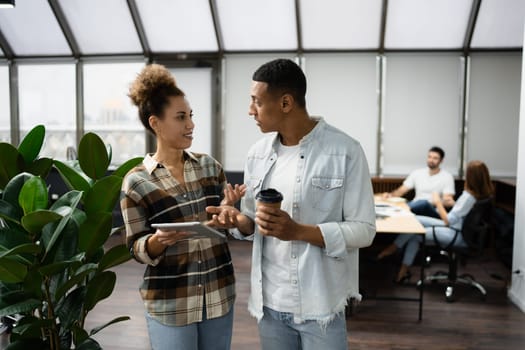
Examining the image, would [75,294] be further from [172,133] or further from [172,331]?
[172,133]

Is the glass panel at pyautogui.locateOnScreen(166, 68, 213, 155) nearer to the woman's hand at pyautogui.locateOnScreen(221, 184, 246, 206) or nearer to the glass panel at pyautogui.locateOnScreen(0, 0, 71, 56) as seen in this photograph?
the glass panel at pyautogui.locateOnScreen(0, 0, 71, 56)

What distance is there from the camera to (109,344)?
332cm

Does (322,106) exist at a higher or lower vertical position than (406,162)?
higher

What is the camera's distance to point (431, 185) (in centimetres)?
563

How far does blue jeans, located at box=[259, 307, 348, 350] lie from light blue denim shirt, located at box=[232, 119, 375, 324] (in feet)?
0.12

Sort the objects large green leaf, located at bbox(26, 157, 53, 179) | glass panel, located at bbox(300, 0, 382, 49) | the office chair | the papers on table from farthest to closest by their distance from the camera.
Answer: glass panel, located at bbox(300, 0, 382, 49) → the papers on table → the office chair → large green leaf, located at bbox(26, 157, 53, 179)

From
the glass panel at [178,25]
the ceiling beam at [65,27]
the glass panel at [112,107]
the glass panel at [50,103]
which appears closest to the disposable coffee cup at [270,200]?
the glass panel at [178,25]

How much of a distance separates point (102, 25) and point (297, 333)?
627 cm

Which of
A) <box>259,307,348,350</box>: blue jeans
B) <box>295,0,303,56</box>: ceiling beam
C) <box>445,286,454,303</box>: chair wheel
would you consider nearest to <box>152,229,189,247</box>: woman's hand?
<box>259,307,348,350</box>: blue jeans

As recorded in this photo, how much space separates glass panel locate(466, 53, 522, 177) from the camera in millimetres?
6336

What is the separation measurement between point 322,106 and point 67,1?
377 centimetres

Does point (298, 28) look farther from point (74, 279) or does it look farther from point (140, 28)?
point (74, 279)

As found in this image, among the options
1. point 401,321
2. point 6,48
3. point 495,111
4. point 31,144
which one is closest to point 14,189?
point 31,144

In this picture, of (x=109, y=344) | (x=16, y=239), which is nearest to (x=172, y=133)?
(x=16, y=239)
